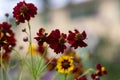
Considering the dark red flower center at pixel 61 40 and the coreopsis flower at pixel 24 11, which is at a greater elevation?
the coreopsis flower at pixel 24 11

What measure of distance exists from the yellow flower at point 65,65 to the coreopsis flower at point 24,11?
0.54 feet

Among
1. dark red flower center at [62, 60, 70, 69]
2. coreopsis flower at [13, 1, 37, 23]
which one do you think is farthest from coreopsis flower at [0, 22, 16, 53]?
dark red flower center at [62, 60, 70, 69]

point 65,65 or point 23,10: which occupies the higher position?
point 23,10

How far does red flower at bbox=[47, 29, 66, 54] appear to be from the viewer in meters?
1.51

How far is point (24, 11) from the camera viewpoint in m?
1.55

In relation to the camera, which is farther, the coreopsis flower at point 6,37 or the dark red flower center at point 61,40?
the coreopsis flower at point 6,37

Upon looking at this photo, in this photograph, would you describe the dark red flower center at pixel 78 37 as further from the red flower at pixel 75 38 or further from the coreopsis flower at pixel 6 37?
the coreopsis flower at pixel 6 37

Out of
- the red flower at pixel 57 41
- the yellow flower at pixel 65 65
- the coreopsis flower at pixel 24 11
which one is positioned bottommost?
the yellow flower at pixel 65 65

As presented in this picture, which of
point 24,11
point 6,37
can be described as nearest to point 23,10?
point 24,11

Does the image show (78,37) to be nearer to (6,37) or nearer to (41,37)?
(41,37)

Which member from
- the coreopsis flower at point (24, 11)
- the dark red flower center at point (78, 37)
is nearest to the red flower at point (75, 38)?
the dark red flower center at point (78, 37)

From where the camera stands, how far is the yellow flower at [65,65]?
156 cm

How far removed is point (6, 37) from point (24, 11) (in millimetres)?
141

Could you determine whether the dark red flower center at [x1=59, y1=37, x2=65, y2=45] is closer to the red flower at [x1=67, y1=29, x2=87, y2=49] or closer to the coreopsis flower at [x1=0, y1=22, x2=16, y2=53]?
the red flower at [x1=67, y1=29, x2=87, y2=49]
